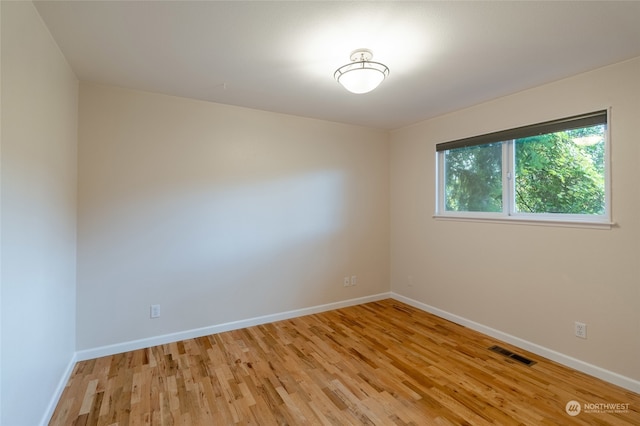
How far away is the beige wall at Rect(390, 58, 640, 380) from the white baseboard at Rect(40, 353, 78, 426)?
360cm

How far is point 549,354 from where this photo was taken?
2.57 metres

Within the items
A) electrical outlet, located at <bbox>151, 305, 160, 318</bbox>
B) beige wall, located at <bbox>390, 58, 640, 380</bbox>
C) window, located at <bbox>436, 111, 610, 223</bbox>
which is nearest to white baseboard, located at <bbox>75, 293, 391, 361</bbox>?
electrical outlet, located at <bbox>151, 305, 160, 318</bbox>

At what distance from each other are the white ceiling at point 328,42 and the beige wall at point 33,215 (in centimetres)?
29

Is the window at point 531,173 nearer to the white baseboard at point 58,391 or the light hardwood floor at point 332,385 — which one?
the light hardwood floor at point 332,385

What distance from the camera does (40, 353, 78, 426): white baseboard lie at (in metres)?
1.81

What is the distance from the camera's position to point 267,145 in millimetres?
3377

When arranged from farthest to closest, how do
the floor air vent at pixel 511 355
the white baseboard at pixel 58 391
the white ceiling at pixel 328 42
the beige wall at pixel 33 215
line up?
the floor air vent at pixel 511 355 < the white baseboard at pixel 58 391 < the white ceiling at pixel 328 42 < the beige wall at pixel 33 215

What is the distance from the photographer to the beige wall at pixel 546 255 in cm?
218

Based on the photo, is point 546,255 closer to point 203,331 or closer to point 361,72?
point 361,72

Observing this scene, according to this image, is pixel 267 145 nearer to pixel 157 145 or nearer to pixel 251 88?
pixel 251 88

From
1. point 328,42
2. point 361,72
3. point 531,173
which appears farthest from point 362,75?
point 531,173

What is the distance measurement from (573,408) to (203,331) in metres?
3.07

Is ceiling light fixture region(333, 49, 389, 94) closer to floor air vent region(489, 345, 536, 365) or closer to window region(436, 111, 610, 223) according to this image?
window region(436, 111, 610, 223)

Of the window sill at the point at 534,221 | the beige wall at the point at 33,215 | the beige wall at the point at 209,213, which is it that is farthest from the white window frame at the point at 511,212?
the beige wall at the point at 33,215
